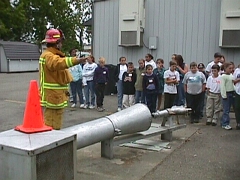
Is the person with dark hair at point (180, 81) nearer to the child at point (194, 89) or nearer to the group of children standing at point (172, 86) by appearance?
the group of children standing at point (172, 86)

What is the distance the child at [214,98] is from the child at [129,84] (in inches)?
88.4

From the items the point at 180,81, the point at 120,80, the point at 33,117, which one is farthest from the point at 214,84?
the point at 33,117

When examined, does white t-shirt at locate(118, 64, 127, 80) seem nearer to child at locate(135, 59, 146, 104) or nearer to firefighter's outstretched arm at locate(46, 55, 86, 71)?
child at locate(135, 59, 146, 104)

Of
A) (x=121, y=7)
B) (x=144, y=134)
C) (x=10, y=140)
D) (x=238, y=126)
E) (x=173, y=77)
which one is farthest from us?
(x=121, y=7)

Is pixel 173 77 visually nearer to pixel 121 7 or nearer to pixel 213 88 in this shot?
pixel 213 88

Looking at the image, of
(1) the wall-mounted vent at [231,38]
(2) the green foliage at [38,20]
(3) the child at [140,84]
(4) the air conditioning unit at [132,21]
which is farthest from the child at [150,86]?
(2) the green foliage at [38,20]

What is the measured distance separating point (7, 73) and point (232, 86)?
74.3 ft

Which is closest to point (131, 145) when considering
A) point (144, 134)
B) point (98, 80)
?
point (144, 134)

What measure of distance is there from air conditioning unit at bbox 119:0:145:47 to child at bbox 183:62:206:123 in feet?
15.4

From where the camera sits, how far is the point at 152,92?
9.62 meters

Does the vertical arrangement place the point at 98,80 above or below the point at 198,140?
above

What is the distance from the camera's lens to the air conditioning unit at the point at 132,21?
13.3 metres

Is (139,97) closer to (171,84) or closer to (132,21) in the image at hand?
(171,84)

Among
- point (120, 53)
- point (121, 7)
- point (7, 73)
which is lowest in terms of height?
point (7, 73)
